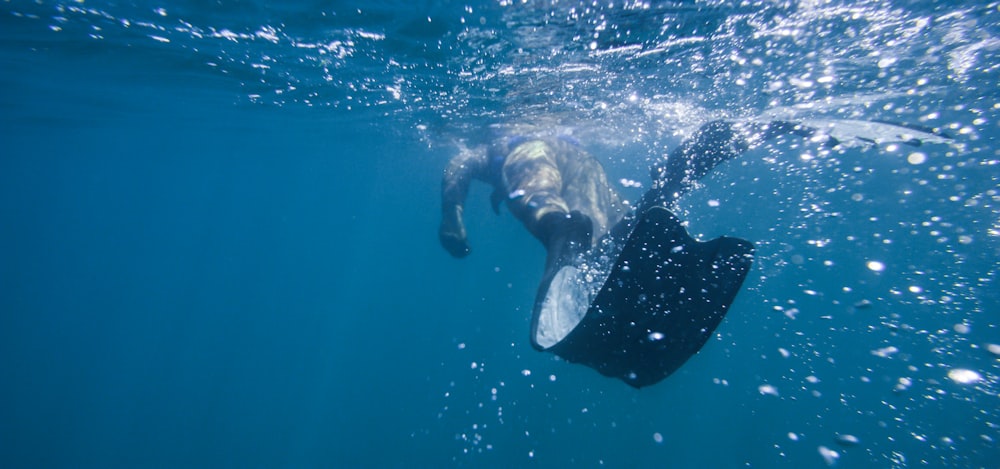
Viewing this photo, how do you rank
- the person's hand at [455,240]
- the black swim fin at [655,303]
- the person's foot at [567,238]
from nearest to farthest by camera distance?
the black swim fin at [655,303], the person's foot at [567,238], the person's hand at [455,240]

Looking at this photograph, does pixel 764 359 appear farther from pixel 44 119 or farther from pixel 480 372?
pixel 44 119

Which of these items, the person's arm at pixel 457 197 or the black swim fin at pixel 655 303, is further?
the person's arm at pixel 457 197

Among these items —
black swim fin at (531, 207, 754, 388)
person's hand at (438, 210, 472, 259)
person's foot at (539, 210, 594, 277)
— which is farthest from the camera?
person's hand at (438, 210, 472, 259)

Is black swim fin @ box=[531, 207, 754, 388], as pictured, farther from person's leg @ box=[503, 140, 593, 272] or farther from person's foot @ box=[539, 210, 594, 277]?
person's leg @ box=[503, 140, 593, 272]

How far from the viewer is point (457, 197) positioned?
8578 mm

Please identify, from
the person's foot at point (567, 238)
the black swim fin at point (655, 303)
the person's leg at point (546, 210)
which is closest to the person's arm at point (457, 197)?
the person's leg at point (546, 210)

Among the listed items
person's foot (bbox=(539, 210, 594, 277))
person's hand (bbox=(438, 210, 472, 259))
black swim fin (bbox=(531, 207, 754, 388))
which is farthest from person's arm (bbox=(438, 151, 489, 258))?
black swim fin (bbox=(531, 207, 754, 388))

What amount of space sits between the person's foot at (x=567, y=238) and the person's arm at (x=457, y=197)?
2489 millimetres

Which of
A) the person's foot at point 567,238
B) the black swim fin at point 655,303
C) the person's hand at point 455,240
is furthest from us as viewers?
the person's hand at point 455,240

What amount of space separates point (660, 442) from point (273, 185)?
55.0 meters

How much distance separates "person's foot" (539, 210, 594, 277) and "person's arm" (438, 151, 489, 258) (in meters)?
2.49

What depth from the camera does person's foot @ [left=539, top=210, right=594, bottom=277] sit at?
4.66 metres

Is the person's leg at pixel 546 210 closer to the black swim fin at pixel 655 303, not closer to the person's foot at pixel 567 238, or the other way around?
the person's foot at pixel 567 238

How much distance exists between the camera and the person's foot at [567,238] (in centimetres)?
466
